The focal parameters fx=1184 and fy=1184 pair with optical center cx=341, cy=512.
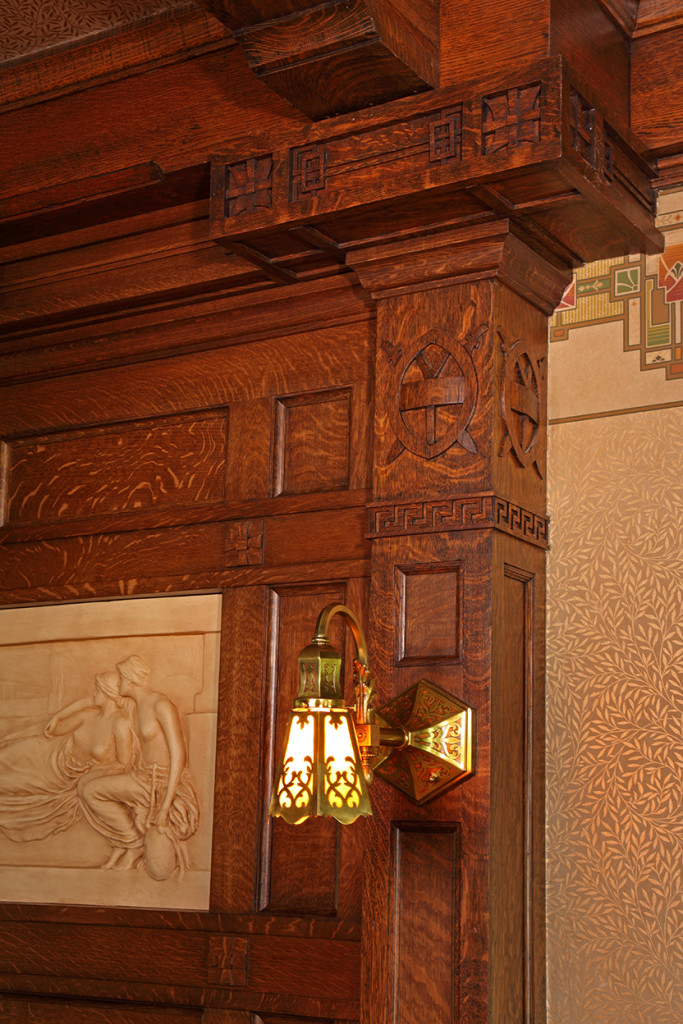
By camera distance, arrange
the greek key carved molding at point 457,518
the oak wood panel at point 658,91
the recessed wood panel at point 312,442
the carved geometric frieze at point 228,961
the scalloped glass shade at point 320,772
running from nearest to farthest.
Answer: the scalloped glass shade at point 320,772
the greek key carved molding at point 457,518
the oak wood panel at point 658,91
the carved geometric frieze at point 228,961
the recessed wood panel at point 312,442

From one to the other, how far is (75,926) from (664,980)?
139cm

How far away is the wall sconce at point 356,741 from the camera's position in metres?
1.93

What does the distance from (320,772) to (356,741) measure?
92mm

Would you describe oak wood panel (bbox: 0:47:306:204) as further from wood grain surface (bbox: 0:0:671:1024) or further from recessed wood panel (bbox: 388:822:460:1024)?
recessed wood panel (bbox: 388:822:460:1024)

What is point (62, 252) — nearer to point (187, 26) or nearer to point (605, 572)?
point (187, 26)

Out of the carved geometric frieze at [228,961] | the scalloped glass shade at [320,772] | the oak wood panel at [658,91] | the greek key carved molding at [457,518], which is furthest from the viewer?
the carved geometric frieze at [228,961]

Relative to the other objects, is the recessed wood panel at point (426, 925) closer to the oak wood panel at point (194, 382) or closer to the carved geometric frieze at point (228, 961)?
the carved geometric frieze at point (228, 961)

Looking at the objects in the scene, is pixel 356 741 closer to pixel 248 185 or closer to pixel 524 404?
pixel 524 404

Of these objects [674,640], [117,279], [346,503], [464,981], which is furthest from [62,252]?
[464,981]

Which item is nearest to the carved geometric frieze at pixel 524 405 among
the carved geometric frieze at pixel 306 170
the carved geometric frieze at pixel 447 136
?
the carved geometric frieze at pixel 447 136

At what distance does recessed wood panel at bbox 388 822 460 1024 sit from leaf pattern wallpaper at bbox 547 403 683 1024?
0.25 metres

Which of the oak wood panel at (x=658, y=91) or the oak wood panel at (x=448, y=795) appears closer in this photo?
the oak wood panel at (x=448, y=795)

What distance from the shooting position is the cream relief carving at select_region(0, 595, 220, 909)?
2748 millimetres

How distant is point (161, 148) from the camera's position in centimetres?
268
